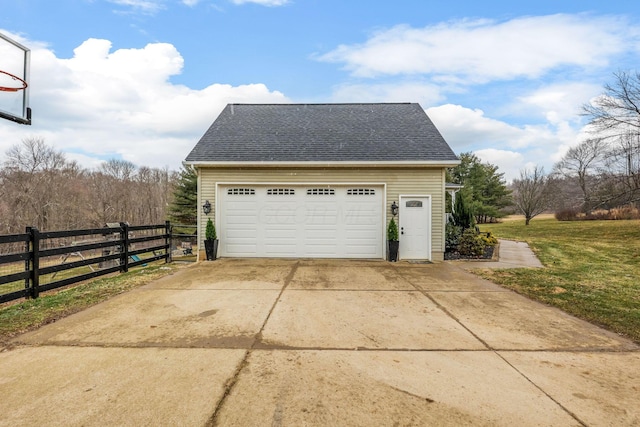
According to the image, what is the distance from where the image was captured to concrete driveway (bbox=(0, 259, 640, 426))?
2234 mm

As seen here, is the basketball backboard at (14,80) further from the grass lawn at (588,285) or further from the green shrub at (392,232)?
the grass lawn at (588,285)

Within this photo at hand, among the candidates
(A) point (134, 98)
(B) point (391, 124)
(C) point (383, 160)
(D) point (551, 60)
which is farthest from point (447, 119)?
(A) point (134, 98)

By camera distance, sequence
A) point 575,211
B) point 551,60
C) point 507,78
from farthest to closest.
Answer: point 575,211 < point 507,78 < point 551,60

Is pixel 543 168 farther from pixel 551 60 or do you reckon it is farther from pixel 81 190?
pixel 81 190

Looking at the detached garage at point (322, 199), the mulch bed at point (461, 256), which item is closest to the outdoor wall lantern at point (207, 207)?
the detached garage at point (322, 199)

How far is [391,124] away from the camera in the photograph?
11.4 metres

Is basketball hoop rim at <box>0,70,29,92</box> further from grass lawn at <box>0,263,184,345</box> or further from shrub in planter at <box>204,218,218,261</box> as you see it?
shrub in planter at <box>204,218,218,261</box>

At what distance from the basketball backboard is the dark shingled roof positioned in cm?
389

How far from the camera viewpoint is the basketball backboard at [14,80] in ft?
18.4

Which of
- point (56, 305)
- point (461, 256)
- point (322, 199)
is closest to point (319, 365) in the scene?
point (56, 305)

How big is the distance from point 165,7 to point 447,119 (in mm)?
17704

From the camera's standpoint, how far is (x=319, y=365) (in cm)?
292

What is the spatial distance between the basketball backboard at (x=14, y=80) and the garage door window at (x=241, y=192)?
483 centimetres

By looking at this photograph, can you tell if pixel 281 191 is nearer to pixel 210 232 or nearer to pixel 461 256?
pixel 210 232
